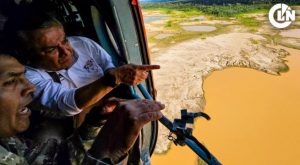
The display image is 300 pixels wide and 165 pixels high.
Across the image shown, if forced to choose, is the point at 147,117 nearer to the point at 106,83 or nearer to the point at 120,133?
the point at 120,133

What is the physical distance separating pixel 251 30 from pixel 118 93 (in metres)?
12.3

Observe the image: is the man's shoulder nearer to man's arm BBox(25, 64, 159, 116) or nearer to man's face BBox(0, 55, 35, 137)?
man's arm BBox(25, 64, 159, 116)

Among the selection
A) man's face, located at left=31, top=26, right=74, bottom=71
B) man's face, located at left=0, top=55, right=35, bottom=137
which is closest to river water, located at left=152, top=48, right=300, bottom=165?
man's face, located at left=31, top=26, right=74, bottom=71

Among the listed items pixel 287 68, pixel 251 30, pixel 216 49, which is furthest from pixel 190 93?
pixel 251 30

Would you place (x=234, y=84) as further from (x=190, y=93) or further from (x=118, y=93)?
(x=118, y=93)

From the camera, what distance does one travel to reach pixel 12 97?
1.19m

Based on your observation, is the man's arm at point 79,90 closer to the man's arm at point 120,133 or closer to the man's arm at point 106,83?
the man's arm at point 106,83

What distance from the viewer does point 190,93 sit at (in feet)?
24.2

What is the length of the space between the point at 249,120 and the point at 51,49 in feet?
18.4

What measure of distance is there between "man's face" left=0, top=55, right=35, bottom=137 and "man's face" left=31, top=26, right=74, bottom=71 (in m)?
0.43

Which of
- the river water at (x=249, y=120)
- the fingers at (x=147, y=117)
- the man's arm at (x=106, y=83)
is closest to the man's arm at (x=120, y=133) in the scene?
the fingers at (x=147, y=117)

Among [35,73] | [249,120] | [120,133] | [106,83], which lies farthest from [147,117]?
[249,120]

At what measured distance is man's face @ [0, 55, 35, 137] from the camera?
3.82 feet

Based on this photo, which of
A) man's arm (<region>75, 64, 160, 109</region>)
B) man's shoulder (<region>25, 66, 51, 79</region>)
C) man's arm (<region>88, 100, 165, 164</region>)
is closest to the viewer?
man's arm (<region>88, 100, 165, 164</region>)
